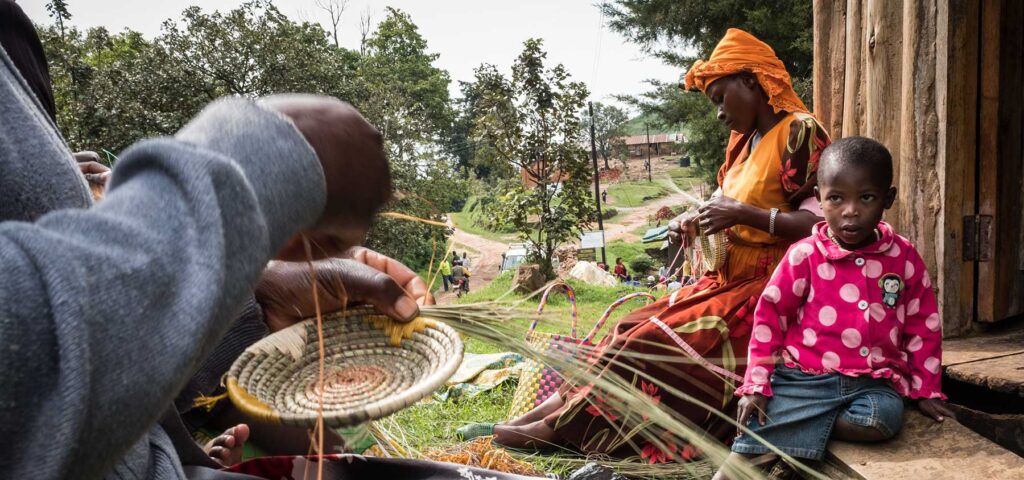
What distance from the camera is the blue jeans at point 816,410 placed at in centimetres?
224

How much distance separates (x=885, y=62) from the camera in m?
3.04

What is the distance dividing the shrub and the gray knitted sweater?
21494 mm

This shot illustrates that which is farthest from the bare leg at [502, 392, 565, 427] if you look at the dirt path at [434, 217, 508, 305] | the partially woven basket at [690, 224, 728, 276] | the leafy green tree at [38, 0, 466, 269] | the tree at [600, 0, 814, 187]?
the dirt path at [434, 217, 508, 305]

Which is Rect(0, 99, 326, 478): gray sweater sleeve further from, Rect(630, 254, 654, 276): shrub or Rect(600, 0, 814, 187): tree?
Rect(630, 254, 654, 276): shrub

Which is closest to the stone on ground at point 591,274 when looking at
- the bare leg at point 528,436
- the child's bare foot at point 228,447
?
the bare leg at point 528,436

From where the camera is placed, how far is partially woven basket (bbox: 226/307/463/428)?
46.6 inches

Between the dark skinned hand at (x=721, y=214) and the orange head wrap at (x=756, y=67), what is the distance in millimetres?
592

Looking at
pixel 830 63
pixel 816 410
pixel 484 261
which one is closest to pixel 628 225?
pixel 484 261

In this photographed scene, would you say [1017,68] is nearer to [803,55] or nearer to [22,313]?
[22,313]

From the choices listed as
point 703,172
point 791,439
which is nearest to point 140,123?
point 703,172

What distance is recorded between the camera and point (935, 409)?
2.29m

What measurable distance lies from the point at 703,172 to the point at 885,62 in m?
12.4

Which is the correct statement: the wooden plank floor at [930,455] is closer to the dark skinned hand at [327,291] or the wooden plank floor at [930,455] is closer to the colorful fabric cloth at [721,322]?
the colorful fabric cloth at [721,322]

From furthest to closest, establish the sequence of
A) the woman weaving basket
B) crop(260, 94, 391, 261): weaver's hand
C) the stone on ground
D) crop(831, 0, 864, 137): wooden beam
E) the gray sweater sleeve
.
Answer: the stone on ground
crop(831, 0, 864, 137): wooden beam
the woman weaving basket
crop(260, 94, 391, 261): weaver's hand
the gray sweater sleeve
